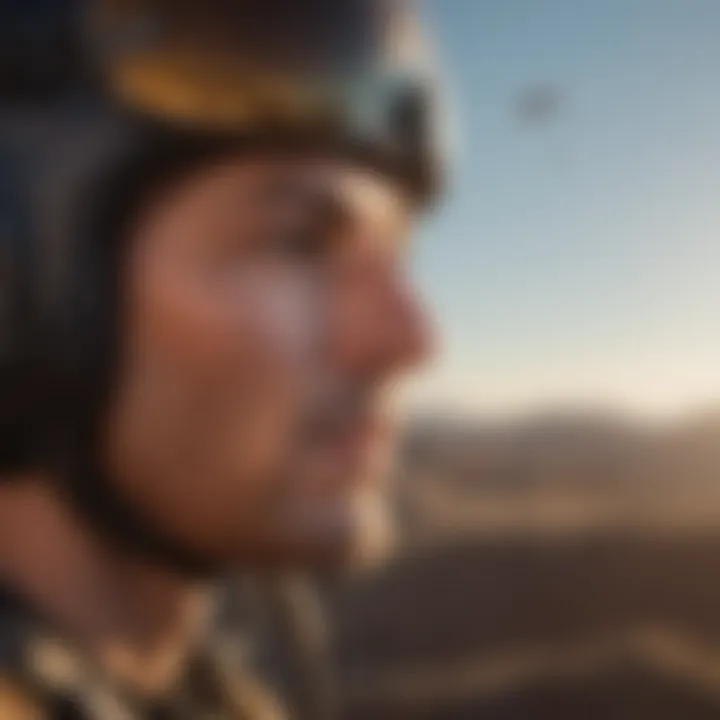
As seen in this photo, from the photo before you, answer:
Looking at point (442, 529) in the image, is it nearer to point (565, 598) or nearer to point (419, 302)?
point (565, 598)

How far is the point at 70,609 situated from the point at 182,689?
0.30ft

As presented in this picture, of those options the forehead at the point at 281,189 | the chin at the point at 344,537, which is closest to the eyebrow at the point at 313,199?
the forehead at the point at 281,189

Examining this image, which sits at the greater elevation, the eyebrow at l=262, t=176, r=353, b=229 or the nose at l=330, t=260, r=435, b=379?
the eyebrow at l=262, t=176, r=353, b=229

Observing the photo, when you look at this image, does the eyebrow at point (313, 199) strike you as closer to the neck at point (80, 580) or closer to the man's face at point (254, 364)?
the man's face at point (254, 364)

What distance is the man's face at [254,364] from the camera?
0.55 meters

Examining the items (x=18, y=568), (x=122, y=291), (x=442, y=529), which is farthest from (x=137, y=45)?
(x=442, y=529)

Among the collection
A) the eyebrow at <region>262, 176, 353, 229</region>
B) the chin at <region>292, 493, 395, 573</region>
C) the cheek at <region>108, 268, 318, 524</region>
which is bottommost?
the chin at <region>292, 493, 395, 573</region>

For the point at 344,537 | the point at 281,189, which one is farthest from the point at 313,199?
the point at 344,537

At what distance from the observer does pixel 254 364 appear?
556 millimetres

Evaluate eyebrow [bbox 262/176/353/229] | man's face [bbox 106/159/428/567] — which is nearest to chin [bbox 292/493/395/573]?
man's face [bbox 106/159/428/567]

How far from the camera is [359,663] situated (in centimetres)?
103

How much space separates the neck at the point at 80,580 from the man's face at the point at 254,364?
0.11 feet

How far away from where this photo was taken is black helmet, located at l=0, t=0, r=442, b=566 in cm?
54

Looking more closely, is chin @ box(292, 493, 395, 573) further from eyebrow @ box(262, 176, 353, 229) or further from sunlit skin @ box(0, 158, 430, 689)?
eyebrow @ box(262, 176, 353, 229)
